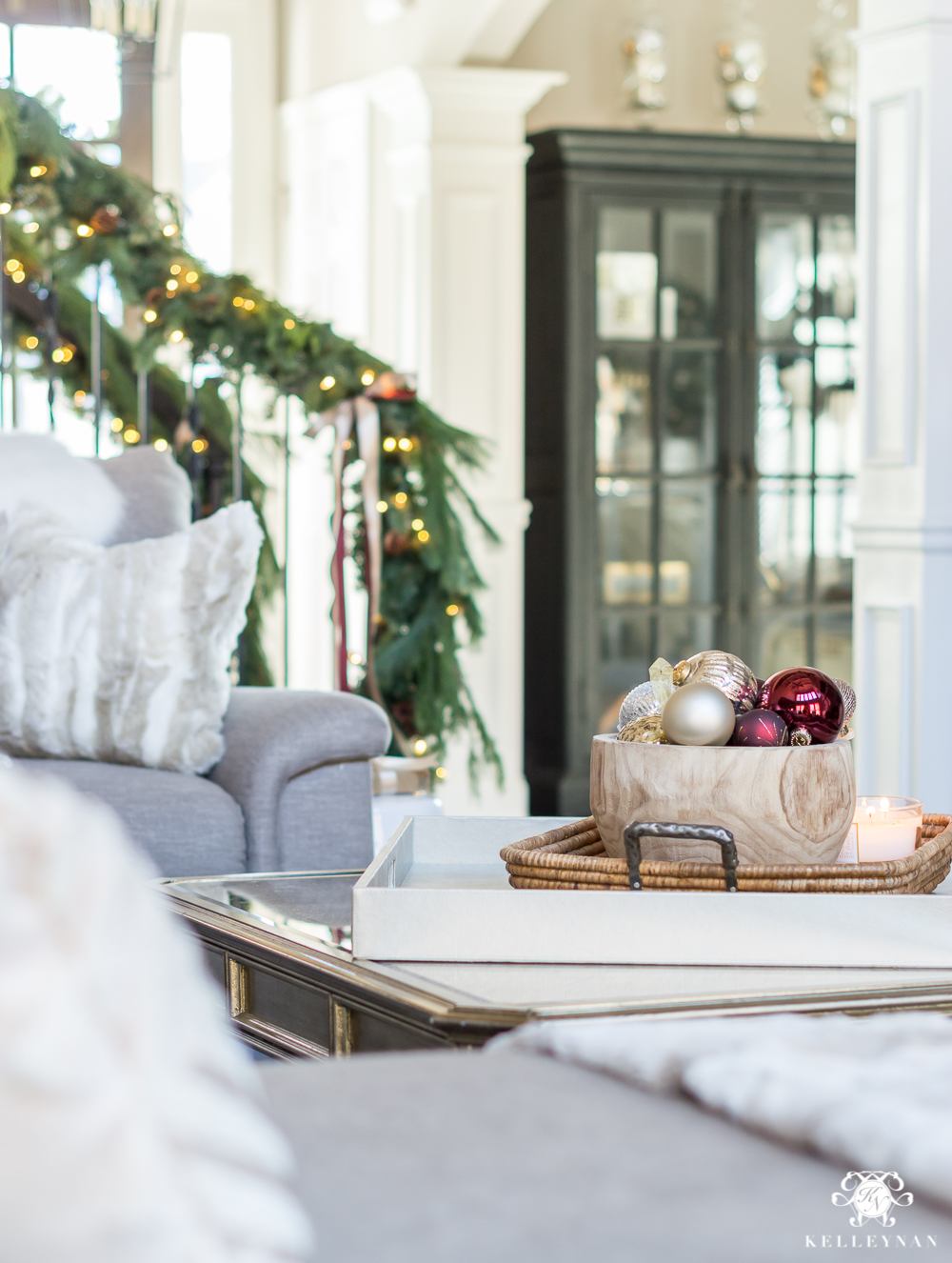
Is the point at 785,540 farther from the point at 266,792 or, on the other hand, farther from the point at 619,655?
the point at 266,792

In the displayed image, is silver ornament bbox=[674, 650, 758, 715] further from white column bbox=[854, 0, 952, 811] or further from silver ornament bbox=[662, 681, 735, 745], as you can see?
white column bbox=[854, 0, 952, 811]

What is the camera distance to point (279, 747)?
2.18m

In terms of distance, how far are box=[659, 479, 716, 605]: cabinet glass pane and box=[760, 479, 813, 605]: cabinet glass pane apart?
17cm

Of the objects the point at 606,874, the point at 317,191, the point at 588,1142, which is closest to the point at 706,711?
the point at 606,874

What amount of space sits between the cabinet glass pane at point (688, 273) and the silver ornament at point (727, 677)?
363 cm

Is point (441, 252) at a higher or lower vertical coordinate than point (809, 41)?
lower

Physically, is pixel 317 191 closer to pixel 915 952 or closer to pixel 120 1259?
pixel 915 952

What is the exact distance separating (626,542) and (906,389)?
189 centimetres

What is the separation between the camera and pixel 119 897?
426 mm

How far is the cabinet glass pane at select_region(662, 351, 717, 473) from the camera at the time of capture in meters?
4.88

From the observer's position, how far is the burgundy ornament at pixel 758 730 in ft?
4.09

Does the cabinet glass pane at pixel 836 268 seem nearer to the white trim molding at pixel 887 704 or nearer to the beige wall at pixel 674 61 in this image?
the beige wall at pixel 674 61

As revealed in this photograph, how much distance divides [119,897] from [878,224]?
294cm

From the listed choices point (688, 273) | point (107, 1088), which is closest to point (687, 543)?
point (688, 273)
